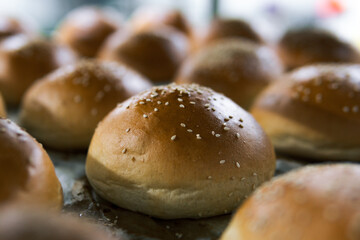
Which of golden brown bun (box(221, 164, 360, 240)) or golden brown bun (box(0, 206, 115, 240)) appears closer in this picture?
golden brown bun (box(0, 206, 115, 240))

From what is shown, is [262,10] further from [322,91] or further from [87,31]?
[322,91]

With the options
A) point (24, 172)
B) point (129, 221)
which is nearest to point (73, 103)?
point (129, 221)

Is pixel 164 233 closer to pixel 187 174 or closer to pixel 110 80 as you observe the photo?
pixel 187 174

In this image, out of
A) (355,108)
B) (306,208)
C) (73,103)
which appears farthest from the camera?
(73,103)

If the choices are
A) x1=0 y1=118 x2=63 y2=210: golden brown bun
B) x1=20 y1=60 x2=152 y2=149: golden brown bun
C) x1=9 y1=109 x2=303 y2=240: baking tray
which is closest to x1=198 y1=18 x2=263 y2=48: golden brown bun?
x1=20 y1=60 x2=152 y2=149: golden brown bun

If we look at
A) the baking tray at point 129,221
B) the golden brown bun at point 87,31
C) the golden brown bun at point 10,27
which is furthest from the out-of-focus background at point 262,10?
the baking tray at point 129,221

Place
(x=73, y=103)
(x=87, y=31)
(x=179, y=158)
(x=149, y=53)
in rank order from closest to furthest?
(x=179, y=158) < (x=73, y=103) < (x=149, y=53) < (x=87, y=31)

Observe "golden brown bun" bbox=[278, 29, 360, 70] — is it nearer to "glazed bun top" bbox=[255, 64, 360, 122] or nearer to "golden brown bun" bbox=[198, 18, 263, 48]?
"golden brown bun" bbox=[198, 18, 263, 48]
